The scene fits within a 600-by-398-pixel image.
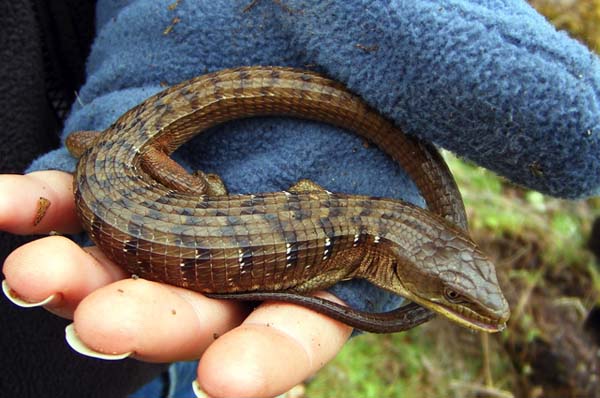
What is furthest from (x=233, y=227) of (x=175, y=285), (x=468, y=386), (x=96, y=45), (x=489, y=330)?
(x=468, y=386)

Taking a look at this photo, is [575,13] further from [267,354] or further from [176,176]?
[267,354]

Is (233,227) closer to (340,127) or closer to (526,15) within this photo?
(340,127)

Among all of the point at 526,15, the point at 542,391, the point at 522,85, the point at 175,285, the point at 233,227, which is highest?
the point at 526,15

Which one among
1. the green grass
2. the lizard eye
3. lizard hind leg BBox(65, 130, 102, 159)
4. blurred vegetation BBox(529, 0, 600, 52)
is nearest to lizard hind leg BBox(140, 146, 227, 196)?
lizard hind leg BBox(65, 130, 102, 159)

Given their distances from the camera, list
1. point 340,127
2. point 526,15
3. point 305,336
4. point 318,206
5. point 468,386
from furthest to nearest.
Result: point 468,386 < point 340,127 < point 318,206 < point 526,15 < point 305,336

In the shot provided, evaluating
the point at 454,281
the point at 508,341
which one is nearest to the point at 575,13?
the point at 508,341

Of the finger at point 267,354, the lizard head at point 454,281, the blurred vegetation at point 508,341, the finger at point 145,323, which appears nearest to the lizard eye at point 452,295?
the lizard head at point 454,281

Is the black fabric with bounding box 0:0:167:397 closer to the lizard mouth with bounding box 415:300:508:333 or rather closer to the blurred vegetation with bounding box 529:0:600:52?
the lizard mouth with bounding box 415:300:508:333
